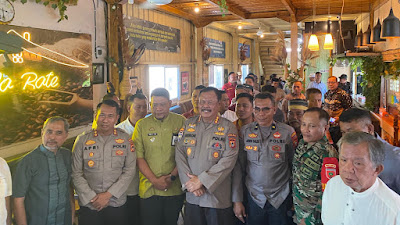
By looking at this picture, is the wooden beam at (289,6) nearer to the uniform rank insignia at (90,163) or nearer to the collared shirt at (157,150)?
the collared shirt at (157,150)

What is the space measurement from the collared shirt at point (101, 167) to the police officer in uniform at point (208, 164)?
1.52 ft

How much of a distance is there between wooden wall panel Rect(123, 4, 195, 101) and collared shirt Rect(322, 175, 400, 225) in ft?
18.1

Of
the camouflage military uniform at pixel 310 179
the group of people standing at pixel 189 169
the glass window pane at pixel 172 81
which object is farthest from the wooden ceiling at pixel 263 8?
the camouflage military uniform at pixel 310 179

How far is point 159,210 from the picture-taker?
3.14 metres

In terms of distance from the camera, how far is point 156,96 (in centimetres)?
320

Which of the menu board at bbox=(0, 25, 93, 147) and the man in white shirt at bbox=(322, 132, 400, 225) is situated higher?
the menu board at bbox=(0, 25, 93, 147)

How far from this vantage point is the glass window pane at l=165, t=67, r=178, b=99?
8.56 meters

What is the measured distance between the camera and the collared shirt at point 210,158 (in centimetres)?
285

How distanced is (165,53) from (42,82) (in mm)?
4435

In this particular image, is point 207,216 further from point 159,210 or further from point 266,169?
point 266,169

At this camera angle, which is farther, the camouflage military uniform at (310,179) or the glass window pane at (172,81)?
the glass window pane at (172,81)

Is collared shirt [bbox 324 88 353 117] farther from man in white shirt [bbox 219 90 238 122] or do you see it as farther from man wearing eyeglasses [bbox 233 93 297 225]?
man wearing eyeglasses [bbox 233 93 297 225]

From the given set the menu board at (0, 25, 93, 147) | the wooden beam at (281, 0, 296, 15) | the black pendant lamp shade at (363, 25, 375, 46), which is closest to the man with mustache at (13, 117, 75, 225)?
the menu board at (0, 25, 93, 147)

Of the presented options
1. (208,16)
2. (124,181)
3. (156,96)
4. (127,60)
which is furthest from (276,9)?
(124,181)
